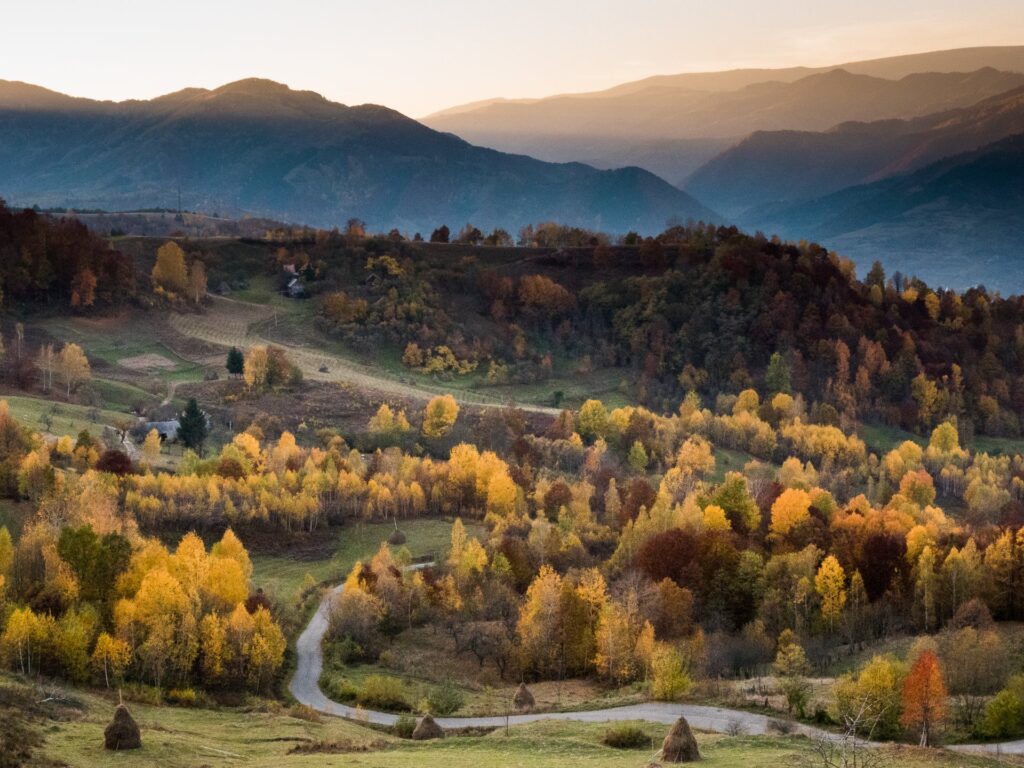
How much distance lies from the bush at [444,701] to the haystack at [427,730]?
6712 mm

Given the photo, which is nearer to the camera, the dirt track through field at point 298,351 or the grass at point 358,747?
the grass at point 358,747

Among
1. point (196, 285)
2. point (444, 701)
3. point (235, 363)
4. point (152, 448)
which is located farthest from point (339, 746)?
point (196, 285)

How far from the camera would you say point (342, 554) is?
92688mm

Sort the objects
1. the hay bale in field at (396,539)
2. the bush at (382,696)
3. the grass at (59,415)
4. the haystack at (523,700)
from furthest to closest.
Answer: the grass at (59,415) → the hay bale in field at (396,539) → the bush at (382,696) → the haystack at (523,700)

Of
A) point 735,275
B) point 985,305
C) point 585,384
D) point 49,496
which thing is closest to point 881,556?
point 49,496

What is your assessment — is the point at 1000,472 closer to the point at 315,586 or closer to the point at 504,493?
the point at 504,493

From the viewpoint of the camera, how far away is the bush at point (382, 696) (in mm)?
61469

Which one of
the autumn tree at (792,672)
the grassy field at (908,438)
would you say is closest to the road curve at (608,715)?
the autumn tree at (792,672)

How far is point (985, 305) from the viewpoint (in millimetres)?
199375

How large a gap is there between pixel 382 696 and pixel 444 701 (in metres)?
3.90

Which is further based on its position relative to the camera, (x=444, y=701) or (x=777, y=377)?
(x=777, y=377)

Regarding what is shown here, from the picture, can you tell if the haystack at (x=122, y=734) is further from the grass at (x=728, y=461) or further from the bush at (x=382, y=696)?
the grass at (x=728, y=461)

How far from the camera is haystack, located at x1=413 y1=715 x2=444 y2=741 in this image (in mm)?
51188

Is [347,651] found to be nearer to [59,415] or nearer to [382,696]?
[382,696]
